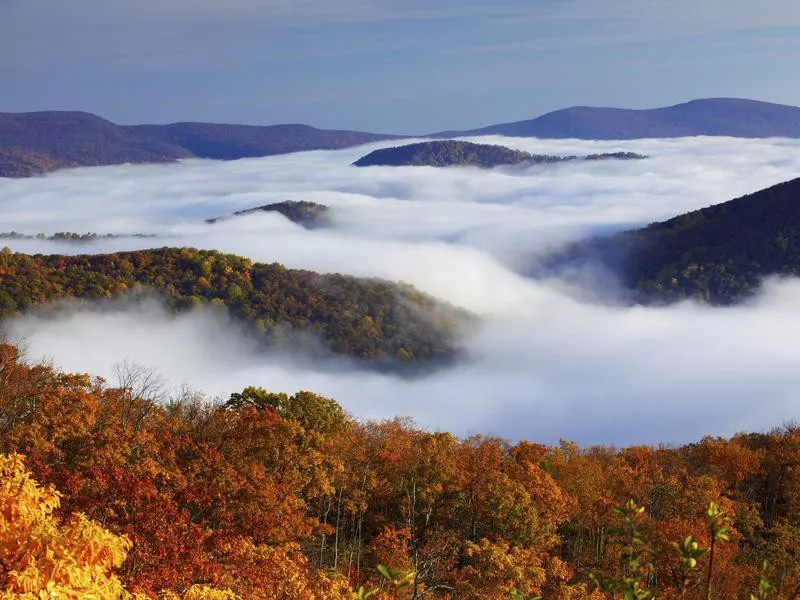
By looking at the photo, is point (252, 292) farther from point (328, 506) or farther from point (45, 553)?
point (45, 553)

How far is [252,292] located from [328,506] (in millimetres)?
130801

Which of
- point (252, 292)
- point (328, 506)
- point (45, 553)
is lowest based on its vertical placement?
point (328, 506)

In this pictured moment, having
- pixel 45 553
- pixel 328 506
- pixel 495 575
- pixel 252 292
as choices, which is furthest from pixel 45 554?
pixel 252 292

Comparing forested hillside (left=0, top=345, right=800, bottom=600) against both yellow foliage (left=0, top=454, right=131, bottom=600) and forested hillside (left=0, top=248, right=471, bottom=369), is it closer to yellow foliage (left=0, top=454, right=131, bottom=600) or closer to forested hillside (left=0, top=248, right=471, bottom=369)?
yellow foliage (left=0, top=454, right=131, bottom=600)

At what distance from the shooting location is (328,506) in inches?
1967

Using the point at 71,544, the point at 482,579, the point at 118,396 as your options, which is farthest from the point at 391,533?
the point at 71,544

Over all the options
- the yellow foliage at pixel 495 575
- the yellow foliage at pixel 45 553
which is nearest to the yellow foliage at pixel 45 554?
the yellow foliage at pixel 45 553

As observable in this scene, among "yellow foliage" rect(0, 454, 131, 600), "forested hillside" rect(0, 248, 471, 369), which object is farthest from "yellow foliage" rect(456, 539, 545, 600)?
"forested hillside" rect(0, 248, 471, 369)

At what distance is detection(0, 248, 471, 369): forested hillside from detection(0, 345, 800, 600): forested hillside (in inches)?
4126

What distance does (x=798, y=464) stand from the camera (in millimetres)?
55000

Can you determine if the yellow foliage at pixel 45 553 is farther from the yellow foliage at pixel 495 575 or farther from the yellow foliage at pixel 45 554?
the yellow foliage at pixel 495 575

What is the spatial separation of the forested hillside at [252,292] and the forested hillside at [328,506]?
105m

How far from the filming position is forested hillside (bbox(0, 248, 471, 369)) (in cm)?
15688

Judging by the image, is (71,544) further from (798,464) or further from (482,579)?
(798,464)
